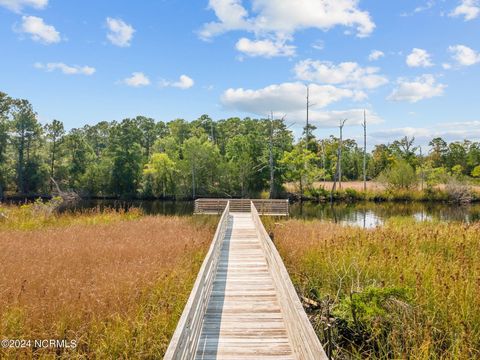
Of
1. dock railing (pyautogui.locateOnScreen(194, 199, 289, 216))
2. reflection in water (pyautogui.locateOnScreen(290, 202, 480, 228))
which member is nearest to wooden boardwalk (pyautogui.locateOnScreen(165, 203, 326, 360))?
reflection in water (pyautogui.locateOnScreen(290, 202, 480, 228))

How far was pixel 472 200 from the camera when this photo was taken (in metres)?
42.6

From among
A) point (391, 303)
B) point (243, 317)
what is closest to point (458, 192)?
point (391, 303)

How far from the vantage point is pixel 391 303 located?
530 cm

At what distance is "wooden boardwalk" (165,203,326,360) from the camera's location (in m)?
3.61

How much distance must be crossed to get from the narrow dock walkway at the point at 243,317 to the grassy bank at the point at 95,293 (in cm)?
62

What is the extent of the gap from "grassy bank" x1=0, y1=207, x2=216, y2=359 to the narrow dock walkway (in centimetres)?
62

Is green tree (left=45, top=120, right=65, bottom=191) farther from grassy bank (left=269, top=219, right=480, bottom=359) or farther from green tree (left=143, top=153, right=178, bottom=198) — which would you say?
grassy bank (left=269, top=219, right=480, bottom=359)

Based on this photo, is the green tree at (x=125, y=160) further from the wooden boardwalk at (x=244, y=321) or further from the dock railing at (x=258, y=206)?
the wooden boardwalk at (x=244, y=321)

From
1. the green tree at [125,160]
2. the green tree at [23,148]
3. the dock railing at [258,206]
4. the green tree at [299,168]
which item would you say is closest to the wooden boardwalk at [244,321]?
the dock railing at [258,206]

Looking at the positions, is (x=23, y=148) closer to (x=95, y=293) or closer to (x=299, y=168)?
(x=299, y=168)

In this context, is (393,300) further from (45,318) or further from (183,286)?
(45,318)

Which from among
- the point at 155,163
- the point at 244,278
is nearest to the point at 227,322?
the point at 244,278

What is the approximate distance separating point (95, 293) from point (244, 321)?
110 inches

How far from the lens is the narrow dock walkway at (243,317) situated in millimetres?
4586
